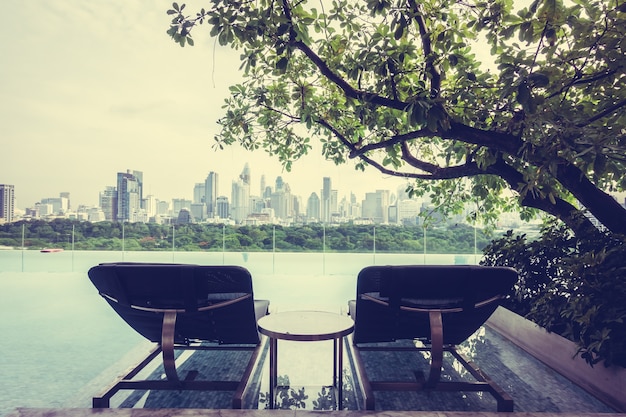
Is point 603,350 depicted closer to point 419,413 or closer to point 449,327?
point 449,327

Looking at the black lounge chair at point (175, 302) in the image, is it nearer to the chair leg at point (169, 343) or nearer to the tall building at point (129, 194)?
the chair leg at point (169, 343)

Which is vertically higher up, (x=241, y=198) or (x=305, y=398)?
(x=241, y=198)

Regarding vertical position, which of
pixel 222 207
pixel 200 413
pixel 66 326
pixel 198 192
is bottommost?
pixel 66 326

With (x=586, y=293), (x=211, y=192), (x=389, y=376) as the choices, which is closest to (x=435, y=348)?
(x=389, y=376)

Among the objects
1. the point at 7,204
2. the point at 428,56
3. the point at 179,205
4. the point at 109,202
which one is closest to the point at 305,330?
the point at 428,56

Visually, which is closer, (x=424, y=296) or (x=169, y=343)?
(x=169, y=343)

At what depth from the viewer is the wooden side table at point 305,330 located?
77.6 inches

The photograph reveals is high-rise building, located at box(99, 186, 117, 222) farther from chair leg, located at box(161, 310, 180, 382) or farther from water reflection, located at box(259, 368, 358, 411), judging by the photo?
water reflection, located at box(259, 368, 358, 411)

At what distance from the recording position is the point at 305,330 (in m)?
2.04

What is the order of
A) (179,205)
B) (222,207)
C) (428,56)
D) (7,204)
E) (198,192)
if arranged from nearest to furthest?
(428,56), (7,204), (179,205), (222,207), (198,192)

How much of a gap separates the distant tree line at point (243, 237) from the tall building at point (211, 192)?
486cm

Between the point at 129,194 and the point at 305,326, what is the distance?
20182 mm

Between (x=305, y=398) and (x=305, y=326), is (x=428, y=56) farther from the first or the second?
(x=305, y=398)

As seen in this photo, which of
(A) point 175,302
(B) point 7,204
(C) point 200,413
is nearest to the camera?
(C) point 200,413
